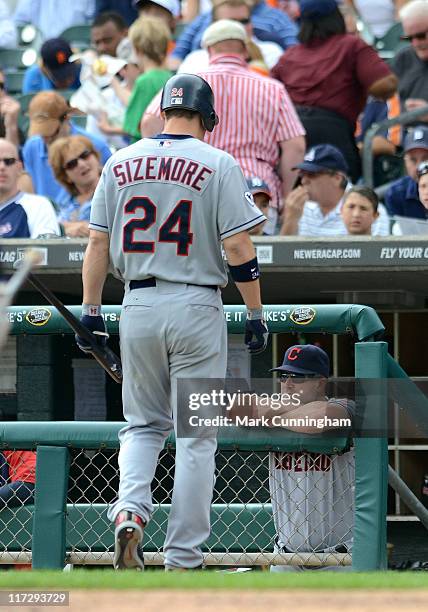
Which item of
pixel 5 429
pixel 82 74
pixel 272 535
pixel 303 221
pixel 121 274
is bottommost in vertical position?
pixel 272 535

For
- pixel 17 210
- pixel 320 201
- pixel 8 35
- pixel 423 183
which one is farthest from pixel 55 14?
pixel 423 183

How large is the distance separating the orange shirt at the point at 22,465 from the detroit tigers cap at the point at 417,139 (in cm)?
367

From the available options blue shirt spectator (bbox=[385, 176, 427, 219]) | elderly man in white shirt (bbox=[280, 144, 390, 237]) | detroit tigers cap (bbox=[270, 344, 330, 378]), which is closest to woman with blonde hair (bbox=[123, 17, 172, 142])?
elderly man in white shirt (bbox=[280, 144, 390, 237])

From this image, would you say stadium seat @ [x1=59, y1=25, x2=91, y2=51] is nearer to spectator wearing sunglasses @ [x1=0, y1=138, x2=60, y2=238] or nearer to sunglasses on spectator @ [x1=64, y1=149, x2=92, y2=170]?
sunglasses on spectator @ [x1=64, y1=149, x2=92, y2=170]

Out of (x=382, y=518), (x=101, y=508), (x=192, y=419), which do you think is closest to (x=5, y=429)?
(x=101, y=508)

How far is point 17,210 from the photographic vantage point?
27.4ft

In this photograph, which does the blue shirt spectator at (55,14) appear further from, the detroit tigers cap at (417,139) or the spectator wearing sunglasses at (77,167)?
the detroit tigers cap at (417,139)

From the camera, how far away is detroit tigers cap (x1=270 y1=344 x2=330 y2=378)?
235 inches

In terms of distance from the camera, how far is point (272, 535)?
240 inches

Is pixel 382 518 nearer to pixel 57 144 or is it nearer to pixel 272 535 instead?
pixel 272 535

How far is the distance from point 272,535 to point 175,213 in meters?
1.70

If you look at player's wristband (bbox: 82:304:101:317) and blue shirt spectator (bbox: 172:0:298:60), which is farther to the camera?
blue shirt spectator (bbox: 172:0:298:60)

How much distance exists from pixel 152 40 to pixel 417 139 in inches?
83.1

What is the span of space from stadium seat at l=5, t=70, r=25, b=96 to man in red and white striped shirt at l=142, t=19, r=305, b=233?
531cm
